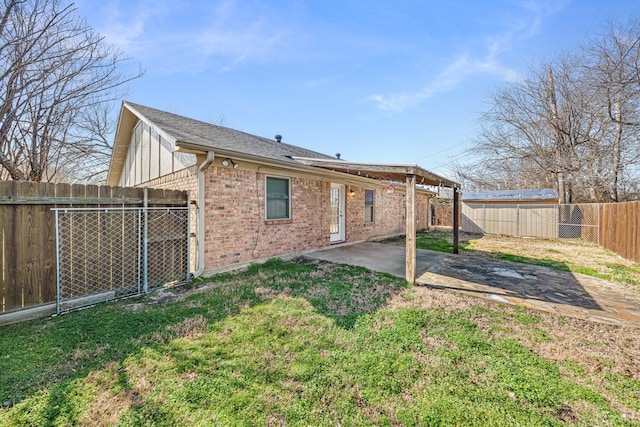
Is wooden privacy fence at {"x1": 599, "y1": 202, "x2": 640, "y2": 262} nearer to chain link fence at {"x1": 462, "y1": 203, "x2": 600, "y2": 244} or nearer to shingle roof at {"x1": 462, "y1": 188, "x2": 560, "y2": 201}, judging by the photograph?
chain link fence at {"x1": 462, "y1": 203, "x2": 600, "y2": 244}

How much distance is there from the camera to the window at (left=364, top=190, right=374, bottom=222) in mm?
10539

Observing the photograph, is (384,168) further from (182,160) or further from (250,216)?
(182,160)

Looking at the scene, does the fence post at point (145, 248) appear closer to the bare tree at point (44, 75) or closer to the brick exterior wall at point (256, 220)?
the brick exterior wall at point (256, 220)

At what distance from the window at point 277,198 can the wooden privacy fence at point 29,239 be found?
3685mm

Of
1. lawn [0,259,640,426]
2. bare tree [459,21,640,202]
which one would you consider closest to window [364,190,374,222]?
lawn [0,259,640,426]

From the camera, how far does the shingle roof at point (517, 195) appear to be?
14773 mm

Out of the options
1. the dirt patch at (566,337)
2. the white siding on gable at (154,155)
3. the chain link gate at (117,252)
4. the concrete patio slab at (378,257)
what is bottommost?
the dirt patch at (566,337)

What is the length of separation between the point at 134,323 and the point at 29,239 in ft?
6.44

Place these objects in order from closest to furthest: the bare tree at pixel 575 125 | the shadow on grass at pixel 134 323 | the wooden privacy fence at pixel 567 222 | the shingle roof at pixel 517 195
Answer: the shadow on grass at pixel 134 323 < the wooden privacy fence at pixel 567 222 < the bare tree at pixel 575 125 < the shingle roof at pixel 517 195

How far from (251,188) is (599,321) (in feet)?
21.4

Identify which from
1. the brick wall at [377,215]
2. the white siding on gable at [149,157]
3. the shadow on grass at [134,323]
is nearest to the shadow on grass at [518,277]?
the shadow on grass at [134,323]

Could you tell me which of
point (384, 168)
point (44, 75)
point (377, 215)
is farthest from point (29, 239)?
point (377, 215)

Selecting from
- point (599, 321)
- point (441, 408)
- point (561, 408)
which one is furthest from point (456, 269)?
point (441, 408)

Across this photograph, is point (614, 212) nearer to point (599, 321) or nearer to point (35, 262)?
point (599, 321)
